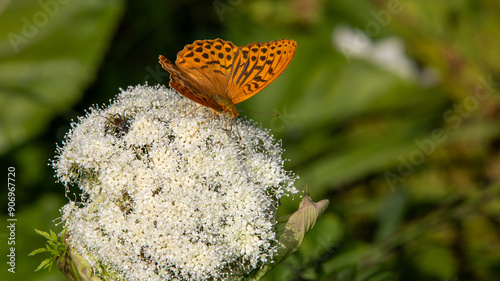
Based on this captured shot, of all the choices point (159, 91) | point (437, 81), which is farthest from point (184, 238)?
point (437, 81)

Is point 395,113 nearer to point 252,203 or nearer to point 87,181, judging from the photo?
point 252,203

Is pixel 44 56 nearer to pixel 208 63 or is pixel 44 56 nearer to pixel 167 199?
pixel 208 63
